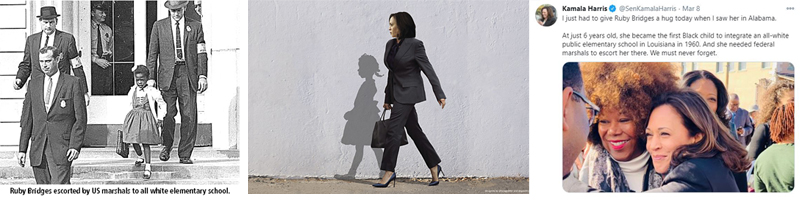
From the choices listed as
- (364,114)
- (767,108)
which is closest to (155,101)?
(364,114)

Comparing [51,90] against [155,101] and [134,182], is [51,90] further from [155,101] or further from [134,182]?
[134,182]

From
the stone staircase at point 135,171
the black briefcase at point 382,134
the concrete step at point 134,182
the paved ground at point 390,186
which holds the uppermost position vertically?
the black briefcase at point 382,134

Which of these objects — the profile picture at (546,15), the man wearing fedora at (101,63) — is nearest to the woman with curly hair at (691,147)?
the profile picture at (546,15)

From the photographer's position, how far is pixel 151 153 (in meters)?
7.55

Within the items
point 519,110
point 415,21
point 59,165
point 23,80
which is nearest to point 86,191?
point 59,165

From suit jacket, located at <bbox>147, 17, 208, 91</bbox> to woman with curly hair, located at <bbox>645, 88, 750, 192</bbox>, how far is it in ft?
13.2

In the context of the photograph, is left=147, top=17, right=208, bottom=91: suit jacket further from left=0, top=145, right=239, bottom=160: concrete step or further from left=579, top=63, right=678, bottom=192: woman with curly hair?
left=579, top=63, right=678, bottom=192: woman with curly hair

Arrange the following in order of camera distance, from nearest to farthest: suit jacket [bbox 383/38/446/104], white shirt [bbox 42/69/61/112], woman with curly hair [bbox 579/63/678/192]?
1. woman with curly hair [bbox 579/63/678/192]
2. suit jacket [bbox 383/38/446/104]
3. white shirt [bbox 42/69/61/112]

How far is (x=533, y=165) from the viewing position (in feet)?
24.2

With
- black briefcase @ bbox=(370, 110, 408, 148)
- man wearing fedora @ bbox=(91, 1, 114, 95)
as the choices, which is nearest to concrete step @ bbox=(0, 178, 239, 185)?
man wearing fedora @ bbox=(91, 1, 114, 95)

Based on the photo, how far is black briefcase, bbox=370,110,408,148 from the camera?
7320mm

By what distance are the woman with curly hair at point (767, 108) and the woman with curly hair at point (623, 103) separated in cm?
82

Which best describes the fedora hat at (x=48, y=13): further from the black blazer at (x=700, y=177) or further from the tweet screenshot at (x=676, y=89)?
the black blazer at (x=700, y=177)

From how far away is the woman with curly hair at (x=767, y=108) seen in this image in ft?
23.6
